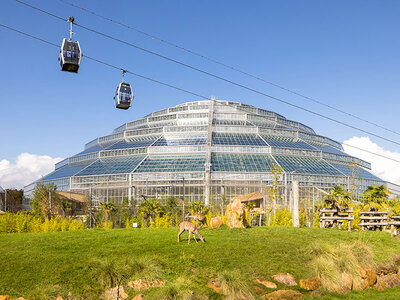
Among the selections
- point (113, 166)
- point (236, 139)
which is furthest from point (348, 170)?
→ point (113, 166)

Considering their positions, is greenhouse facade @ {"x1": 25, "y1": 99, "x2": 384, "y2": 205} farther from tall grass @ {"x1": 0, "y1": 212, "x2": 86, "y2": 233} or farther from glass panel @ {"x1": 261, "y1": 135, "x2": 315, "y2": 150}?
tall grass @ {"x1": 0, "y1": 212, "x2": 86, "y2": 233}

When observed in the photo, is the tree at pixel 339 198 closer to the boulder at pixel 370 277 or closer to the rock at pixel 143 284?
the boulder at pixel 370 277

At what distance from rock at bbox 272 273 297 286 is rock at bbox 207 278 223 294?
116 inches

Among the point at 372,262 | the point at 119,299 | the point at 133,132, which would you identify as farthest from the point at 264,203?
the point at 133,132

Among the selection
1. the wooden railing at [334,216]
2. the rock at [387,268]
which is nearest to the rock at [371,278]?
the rock at [387,268]

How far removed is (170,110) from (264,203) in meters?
46.3

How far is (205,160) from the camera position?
A: 6259 cm

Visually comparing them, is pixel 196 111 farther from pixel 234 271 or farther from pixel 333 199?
pixel 234 271

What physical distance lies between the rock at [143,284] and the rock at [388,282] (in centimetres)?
1068

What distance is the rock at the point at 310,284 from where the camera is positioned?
18.0 metres

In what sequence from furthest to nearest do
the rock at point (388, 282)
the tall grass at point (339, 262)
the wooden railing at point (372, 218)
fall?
1. the wooden railing at point (372, 218)
2. the rock at point (388, 282)
3. the tall grass at point (339, 262)

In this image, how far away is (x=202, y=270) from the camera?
17875mm

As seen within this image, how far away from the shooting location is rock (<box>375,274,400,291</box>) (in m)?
19.8

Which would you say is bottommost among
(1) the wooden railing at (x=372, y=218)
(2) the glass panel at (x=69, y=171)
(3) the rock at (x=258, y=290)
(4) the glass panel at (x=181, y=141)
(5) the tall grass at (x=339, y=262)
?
(3) the rock at (x=258, y=290)
